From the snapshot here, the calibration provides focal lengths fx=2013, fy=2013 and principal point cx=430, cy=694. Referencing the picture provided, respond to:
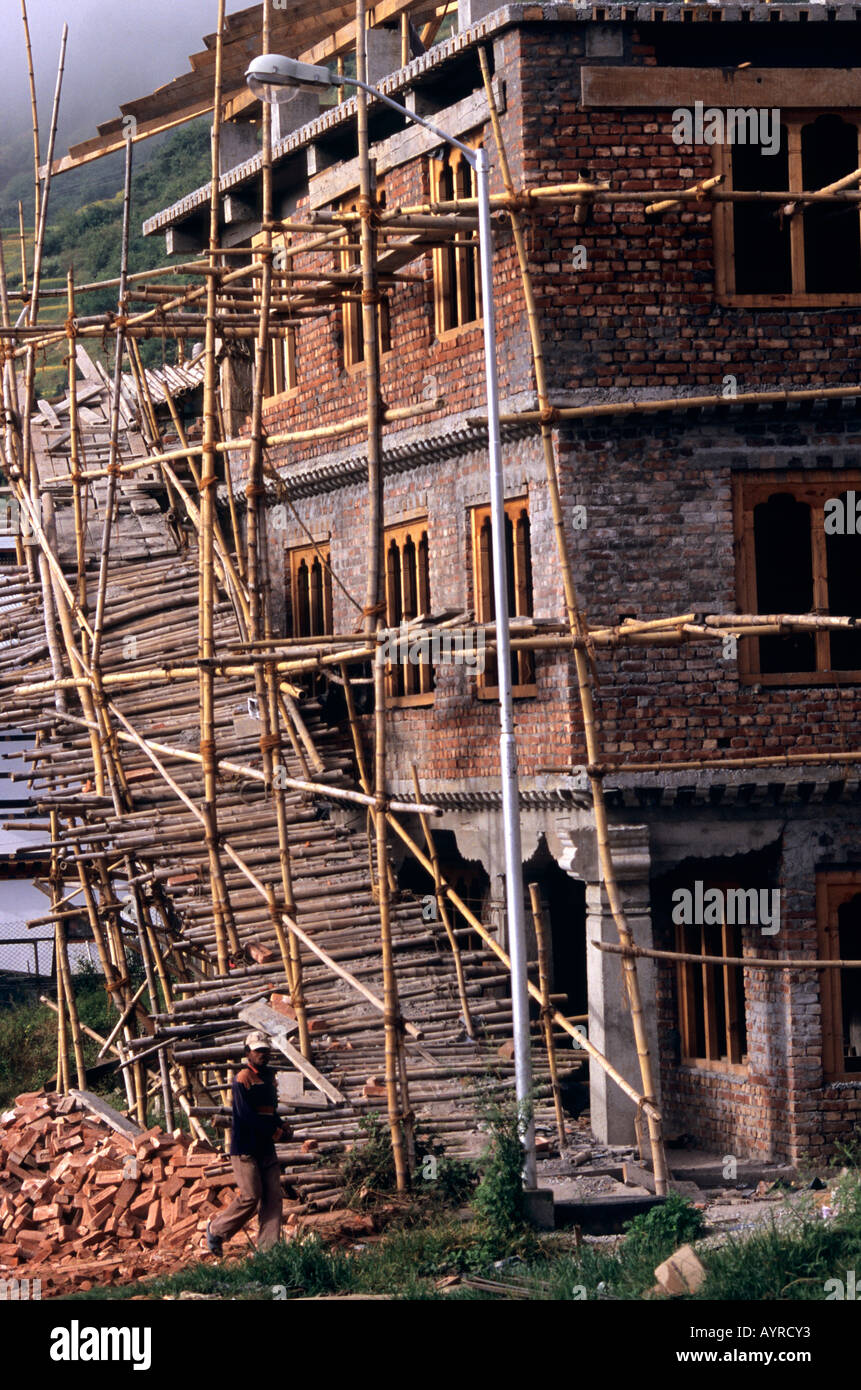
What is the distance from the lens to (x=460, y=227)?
781 inches

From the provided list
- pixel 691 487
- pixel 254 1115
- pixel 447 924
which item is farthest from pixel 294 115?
pixel 254 1115

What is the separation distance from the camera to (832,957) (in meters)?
20.9

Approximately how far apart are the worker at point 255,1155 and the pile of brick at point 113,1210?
349 mm

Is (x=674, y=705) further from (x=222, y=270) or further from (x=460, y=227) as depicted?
(x=222, y=270)

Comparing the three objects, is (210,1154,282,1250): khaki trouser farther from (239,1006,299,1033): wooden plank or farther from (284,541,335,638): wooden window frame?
(284,541,335,638): wooden window frame

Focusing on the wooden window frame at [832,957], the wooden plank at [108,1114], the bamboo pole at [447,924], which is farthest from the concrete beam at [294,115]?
the wooden plank at [108,1114]

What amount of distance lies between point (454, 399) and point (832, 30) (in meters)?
5.54

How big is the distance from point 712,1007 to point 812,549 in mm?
5041

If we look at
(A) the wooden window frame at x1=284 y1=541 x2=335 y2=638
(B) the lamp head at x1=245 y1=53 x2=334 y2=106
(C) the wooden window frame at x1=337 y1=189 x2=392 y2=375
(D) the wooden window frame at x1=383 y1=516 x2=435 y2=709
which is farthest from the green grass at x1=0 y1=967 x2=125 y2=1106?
(B) the lamp head at x1=245 y1=53 x2=334 y2=106

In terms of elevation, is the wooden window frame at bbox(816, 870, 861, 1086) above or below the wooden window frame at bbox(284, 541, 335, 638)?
below

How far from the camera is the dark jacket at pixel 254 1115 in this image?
16.4 m

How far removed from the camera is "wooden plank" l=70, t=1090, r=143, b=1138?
A: 21422 mm

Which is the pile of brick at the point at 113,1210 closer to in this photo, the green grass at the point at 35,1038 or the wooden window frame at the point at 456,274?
the wooden window frame at the point at 456,274

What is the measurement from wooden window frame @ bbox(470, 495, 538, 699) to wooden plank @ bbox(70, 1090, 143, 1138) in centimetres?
602
